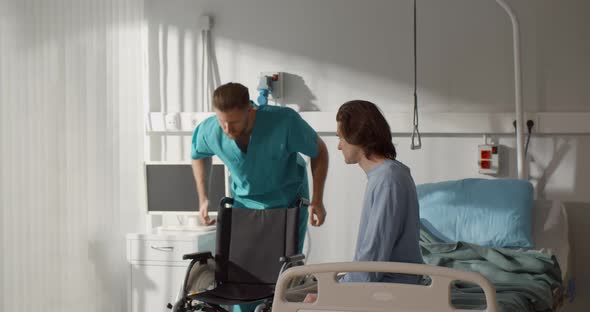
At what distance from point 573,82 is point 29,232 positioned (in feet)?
9.54

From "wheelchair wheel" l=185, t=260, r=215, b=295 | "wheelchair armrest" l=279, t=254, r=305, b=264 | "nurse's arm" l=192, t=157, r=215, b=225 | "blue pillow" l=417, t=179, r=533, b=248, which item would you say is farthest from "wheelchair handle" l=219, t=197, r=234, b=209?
"blue pillow" l=417, t=179, r=533, b=248

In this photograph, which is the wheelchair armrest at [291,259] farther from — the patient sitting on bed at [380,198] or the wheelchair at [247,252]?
the patient sitting on bed at [380,198]

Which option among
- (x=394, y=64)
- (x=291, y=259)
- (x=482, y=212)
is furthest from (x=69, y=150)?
(x=482, y=212)

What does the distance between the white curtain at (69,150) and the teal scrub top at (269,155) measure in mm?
963

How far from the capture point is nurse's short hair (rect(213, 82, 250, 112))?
333 cm

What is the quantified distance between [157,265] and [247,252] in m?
1.04

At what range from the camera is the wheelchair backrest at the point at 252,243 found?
3.51 m

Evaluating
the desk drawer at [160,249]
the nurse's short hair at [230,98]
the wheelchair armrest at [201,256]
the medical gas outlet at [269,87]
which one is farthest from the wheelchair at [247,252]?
the medical gas outlet at [269,87]

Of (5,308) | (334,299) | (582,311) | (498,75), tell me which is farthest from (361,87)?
(334,299)

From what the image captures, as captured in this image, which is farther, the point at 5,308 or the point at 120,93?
the point at 120,93

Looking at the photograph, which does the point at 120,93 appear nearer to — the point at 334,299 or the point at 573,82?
the point at 573,82

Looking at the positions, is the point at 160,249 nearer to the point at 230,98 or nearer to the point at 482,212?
the point at 230,98

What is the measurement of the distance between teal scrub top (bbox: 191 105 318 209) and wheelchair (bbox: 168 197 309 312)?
3.2 inches

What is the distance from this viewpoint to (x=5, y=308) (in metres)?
3.85
